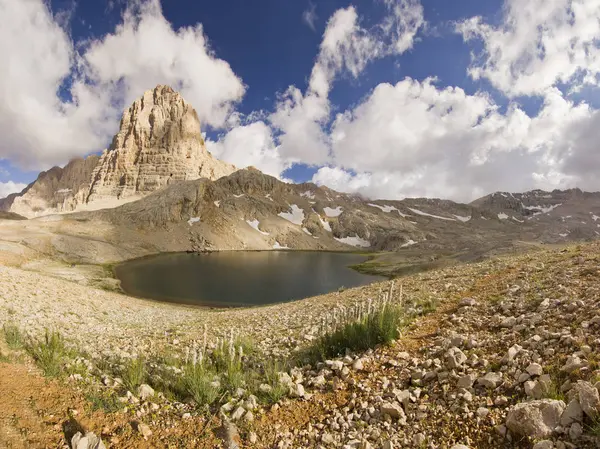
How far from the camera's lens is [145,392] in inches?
296

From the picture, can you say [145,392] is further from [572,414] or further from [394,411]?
[572,414]

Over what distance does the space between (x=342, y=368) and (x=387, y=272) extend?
9026 centimetres

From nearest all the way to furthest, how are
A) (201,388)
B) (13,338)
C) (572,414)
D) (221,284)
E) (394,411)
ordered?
(572,414) → (394,411) → (201,388) → (13,338) → (221,284)

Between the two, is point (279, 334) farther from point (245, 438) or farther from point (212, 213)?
point (212, 213)

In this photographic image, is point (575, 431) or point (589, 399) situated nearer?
point (575, 431)

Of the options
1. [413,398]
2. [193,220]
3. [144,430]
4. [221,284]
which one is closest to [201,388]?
[144,430]

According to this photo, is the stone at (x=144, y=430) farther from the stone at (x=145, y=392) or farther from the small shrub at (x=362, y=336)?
the small shrub at (x=362, y=336)

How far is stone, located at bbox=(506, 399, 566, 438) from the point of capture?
181 inches

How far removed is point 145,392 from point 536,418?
782 centimetres

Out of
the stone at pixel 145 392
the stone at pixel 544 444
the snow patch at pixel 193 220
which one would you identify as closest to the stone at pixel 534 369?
the stone at pixel 544 444

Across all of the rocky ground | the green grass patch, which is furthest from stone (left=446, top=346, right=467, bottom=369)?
the green grass patch

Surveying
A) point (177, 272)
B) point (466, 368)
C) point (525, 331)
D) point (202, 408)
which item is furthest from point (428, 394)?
point (177, 272)

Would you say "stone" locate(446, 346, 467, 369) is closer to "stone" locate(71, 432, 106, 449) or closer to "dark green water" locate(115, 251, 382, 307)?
"stone" locate(71, 432, 106, 449)

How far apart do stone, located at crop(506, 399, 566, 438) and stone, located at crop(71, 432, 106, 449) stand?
689 centimetres
